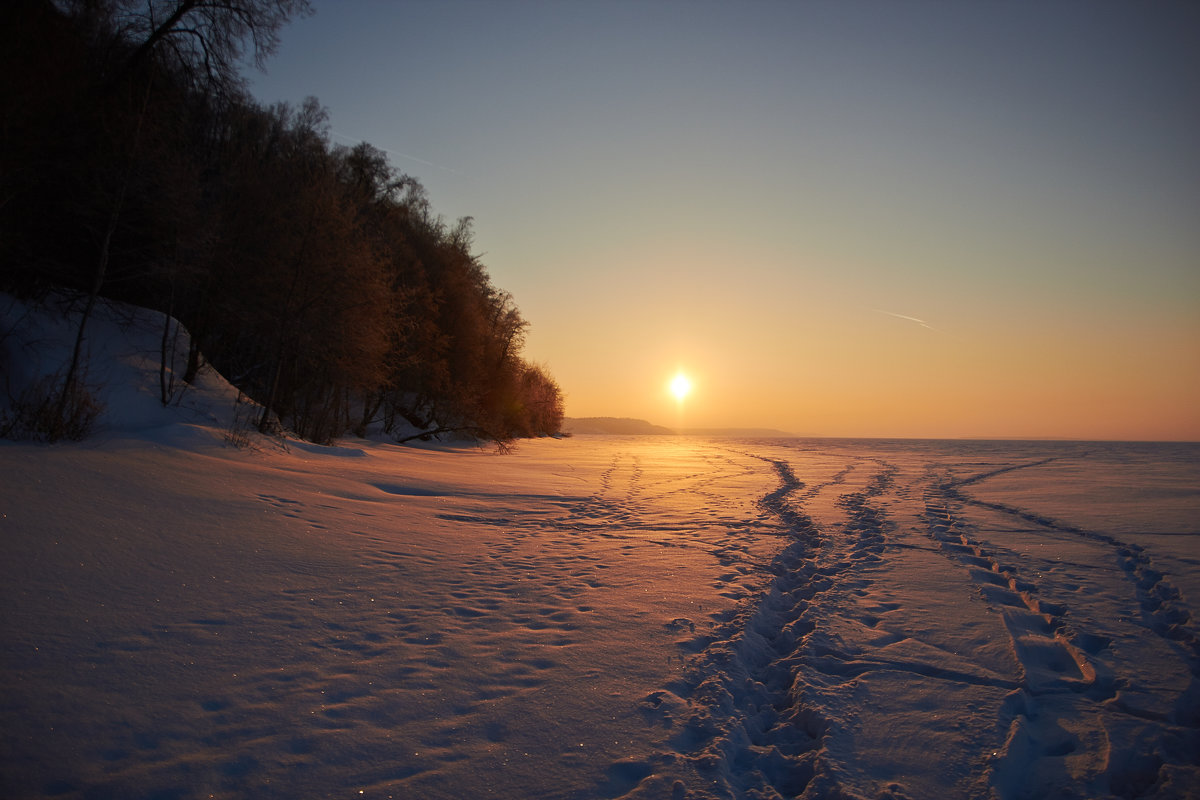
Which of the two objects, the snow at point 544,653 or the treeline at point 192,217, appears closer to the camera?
the snow at point 544,653

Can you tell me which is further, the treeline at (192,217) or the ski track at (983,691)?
the treeline at (192,217)

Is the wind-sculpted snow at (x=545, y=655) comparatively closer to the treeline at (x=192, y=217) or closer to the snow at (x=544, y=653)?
the snow at (x=544, y=653)

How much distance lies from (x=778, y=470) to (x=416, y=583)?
654 inches

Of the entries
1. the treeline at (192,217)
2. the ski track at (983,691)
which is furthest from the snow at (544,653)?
the treeline at (192,217)

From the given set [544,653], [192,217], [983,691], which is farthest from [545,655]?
[192,217]

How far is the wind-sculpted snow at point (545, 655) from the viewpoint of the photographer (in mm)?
2555

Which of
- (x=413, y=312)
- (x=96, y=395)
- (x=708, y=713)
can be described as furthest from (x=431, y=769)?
(x=413, y=312)

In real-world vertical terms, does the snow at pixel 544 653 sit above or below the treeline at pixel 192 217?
below

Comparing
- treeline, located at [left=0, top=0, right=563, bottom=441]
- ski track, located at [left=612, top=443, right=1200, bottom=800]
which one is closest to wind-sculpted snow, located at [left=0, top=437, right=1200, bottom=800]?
ski track, located at [left=612, top=443, right=1200, bottom=800]

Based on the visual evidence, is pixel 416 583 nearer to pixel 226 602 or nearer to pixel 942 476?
pixel 226 602

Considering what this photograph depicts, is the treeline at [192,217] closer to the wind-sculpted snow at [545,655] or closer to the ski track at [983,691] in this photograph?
the wind-sculpted snow at [545,655]

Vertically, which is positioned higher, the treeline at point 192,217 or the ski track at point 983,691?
the treeline at point 192,217

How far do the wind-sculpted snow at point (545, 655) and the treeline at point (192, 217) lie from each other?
5.81 metres

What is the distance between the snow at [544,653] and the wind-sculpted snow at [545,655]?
0.07ft
